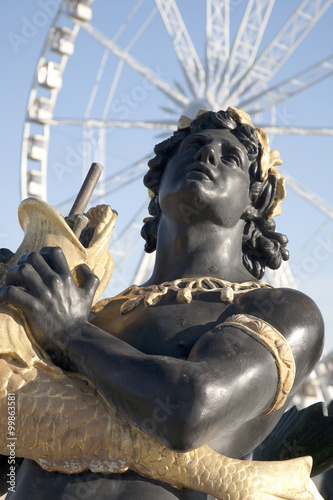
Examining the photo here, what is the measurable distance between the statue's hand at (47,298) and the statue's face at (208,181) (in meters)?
0.70

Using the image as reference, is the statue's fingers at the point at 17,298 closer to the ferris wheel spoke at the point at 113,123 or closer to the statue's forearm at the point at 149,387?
the statue's forearm at the point at 149,387

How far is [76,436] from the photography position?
2469 millimetres

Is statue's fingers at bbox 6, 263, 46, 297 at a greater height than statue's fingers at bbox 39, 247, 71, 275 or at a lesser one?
lesser

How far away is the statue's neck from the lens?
10.4 feet

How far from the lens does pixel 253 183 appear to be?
3.41 meters

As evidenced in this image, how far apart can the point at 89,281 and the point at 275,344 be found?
0.68 m

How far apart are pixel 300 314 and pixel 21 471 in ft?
3.67

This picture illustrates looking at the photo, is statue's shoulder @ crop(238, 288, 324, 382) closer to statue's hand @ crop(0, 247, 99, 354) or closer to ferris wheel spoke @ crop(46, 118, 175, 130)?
statue's hand @ crop(0, 247, 99, 354)

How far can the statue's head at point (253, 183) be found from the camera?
134 inches

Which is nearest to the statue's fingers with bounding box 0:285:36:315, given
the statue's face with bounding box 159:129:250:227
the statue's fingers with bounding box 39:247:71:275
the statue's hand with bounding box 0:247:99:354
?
the statue's hand with bounding box 0:247:99:354

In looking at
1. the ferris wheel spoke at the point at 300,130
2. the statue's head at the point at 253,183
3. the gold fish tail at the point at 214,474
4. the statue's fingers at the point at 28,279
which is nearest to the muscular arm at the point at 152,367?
the statue's fingers at the point at 28,279

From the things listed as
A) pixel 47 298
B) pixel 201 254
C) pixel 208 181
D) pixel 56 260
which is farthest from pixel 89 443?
pixel 208 181

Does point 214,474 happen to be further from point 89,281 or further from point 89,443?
point 89,281

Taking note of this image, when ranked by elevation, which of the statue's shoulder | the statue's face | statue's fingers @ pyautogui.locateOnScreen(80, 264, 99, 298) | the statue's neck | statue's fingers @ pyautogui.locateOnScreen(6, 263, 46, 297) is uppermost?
the statue's face
